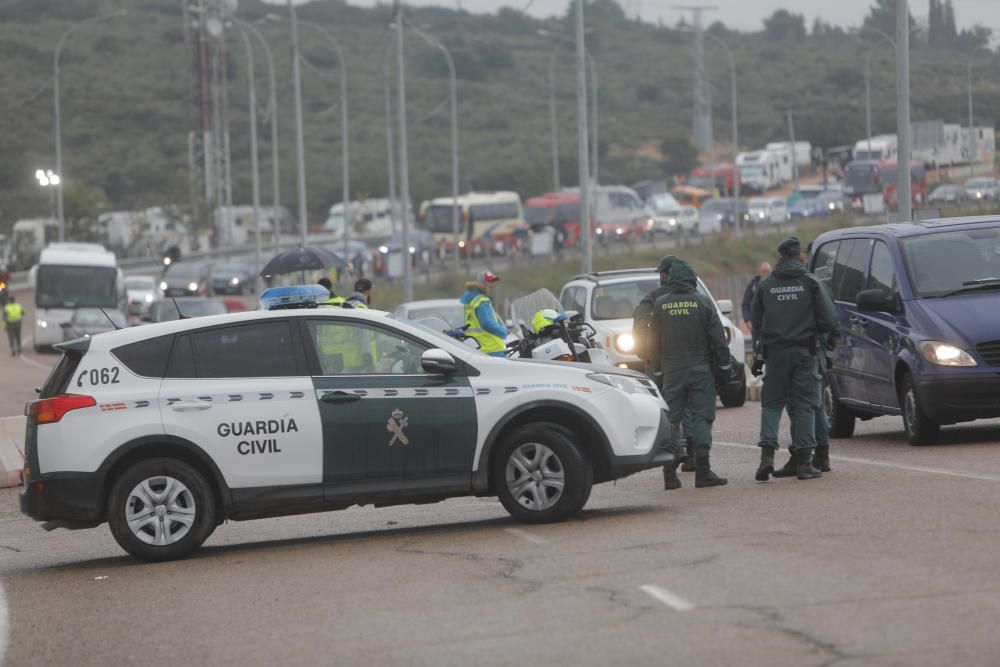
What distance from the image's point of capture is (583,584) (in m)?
9.37

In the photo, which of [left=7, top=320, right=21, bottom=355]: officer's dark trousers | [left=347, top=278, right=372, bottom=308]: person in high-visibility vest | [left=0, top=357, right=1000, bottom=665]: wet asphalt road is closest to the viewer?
[left=0, top=357, right=1000, bottom=665]: wet asphalt road

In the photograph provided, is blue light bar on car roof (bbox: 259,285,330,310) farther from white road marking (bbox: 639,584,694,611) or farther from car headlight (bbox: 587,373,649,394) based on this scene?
white road marking (bbox: 639,584,694,611)

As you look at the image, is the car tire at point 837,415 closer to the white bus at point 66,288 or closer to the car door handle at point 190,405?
the car door handle at point 190,405

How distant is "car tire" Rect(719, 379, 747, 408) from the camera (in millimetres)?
22672

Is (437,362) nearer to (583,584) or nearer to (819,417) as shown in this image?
(583,584)

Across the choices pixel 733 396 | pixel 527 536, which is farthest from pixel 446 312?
pixel 527 536

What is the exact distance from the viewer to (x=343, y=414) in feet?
38.4

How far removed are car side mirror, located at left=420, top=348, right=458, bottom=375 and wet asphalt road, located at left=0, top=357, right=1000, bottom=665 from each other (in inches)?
42.5

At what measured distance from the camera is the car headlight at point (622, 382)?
39.8ft

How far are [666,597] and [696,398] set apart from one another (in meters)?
4.85

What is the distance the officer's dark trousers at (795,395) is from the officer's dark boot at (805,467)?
6cm

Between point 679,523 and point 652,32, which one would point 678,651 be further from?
point 652,32

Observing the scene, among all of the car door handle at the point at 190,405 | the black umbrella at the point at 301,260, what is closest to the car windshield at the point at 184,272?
the black umbrella at the point at 301,260

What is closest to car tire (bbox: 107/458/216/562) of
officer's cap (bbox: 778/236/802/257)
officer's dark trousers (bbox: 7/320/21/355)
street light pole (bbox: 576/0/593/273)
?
officer's cap (bbox: 778/236/802/257)
